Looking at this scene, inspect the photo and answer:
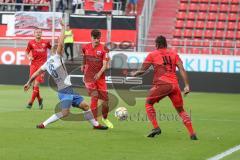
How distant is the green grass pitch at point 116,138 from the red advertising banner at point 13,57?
12.1 m

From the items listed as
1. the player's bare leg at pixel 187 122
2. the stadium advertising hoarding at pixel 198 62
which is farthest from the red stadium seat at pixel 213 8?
the player's bare leg at pixel 187 122

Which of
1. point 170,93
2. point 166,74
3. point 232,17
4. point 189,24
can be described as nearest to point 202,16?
point 189,24

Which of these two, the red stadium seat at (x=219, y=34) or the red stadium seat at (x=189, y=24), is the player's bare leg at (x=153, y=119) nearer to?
the red stadium seat at (x=219, y=34)

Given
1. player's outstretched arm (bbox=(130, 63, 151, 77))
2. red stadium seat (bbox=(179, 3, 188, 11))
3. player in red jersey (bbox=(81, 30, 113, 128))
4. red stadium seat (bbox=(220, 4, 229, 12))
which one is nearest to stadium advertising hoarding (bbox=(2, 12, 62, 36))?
red stadium seat (bbox=(179, 3, 188, 11))

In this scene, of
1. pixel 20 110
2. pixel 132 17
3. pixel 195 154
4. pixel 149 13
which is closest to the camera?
pixel 195 154

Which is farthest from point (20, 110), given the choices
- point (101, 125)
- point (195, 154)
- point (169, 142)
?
point (195, 154)

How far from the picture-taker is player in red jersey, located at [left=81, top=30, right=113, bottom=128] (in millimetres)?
17672

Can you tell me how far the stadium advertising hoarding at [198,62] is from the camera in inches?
1282

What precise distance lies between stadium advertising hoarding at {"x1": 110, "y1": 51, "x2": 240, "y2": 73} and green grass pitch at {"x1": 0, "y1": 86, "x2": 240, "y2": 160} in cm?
941

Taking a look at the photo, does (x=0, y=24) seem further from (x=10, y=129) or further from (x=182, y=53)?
(x=10, y=129)

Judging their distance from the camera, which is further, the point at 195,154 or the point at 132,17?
the point at 132,17

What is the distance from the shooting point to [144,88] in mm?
32094

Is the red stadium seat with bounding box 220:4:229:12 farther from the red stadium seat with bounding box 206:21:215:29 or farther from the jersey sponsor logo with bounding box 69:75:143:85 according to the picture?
the jersey sponsor logo with bounding box 69:75:143:85

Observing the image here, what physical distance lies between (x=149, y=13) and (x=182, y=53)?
5491 mm
